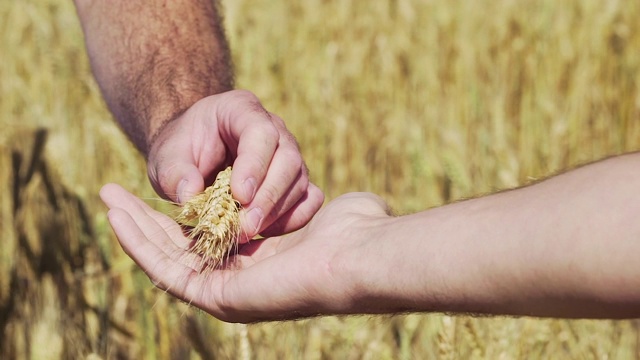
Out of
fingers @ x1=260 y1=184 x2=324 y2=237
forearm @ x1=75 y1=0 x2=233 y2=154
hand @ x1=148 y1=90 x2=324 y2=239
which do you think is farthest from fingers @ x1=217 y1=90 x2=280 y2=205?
forearm @ x1=75 y1=0 x2=233 y2=154

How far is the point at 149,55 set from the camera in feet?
5.06

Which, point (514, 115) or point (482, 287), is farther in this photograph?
point (514, 115)

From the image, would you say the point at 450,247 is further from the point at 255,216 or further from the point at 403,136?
the point at 403,136

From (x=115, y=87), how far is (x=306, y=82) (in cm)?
108

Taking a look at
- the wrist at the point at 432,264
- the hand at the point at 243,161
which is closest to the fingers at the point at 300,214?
the hand at the point at 243,161

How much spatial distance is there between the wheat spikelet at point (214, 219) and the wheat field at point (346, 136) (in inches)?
9.7

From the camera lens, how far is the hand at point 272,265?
1045mm

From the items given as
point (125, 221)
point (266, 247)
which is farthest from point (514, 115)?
point (125, 221)

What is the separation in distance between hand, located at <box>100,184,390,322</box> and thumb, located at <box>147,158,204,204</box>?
0.04 metres

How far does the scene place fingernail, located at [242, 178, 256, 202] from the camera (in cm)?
110

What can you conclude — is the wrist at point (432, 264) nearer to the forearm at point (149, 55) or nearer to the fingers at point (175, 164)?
the fingers at point (175, 164)

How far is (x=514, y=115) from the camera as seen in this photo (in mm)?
2656

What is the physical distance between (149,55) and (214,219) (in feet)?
1.80

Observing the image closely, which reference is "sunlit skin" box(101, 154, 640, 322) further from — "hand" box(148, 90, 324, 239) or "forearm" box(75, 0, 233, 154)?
"forearm" box(75, 0, 233, 154)
